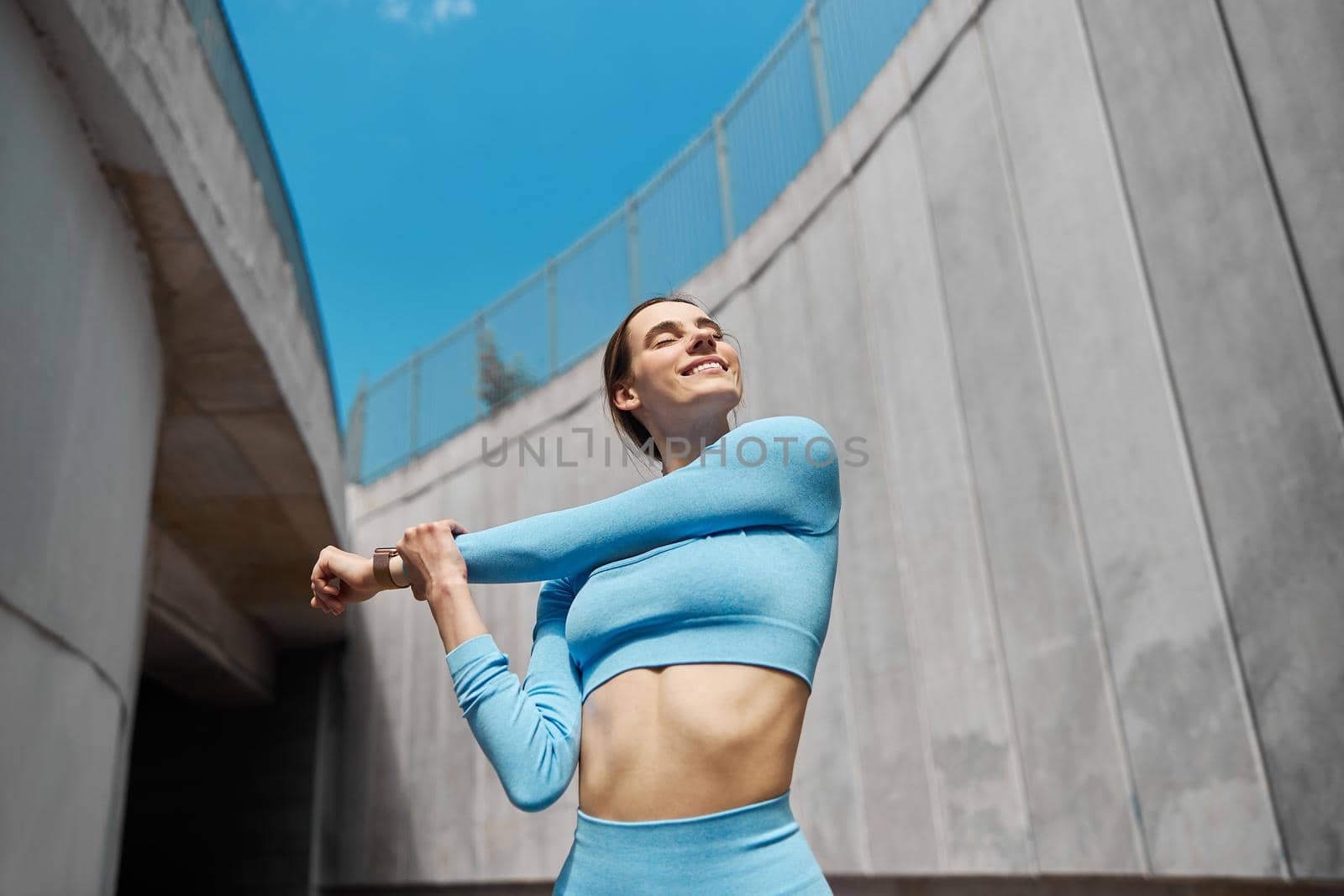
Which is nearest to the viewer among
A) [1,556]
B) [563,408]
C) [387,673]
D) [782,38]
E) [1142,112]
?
[1,556]

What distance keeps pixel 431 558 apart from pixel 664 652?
0.37 m

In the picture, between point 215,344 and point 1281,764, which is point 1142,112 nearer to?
point 1281,764

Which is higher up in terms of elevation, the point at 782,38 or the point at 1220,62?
the point at 782,38

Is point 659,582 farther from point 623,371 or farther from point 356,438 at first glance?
point 356,438

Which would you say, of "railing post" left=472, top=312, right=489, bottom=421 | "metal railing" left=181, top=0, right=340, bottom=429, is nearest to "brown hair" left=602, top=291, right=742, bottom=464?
"metal railing" left=181, top=0, right=340, bottom=429

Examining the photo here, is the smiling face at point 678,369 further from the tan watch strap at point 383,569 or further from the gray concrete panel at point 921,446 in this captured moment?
the gray concrete panel at point 921,446

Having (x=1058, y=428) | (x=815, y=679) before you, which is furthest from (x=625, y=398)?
(x=815, y=679)

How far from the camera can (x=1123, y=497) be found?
5.23m

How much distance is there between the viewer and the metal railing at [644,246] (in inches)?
355

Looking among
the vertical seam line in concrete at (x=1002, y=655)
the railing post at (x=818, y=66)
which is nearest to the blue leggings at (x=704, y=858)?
the vertical seam line in concrete at (x=1002, y=655)

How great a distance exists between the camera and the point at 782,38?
9797 millimetres

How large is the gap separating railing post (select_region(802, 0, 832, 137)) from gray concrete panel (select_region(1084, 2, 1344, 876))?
388 centimetres

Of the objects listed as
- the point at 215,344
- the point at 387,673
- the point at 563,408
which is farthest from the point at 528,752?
the point at 387,673

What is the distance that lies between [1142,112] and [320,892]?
14768mm
